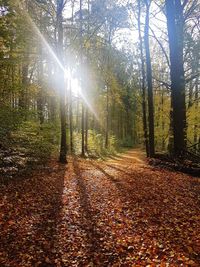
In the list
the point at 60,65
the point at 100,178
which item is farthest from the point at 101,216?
the point at 60,65

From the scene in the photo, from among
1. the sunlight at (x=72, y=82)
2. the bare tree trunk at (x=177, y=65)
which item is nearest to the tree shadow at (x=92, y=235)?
the bare tree trunk at (x=177, y=65)

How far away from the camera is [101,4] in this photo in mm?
17594

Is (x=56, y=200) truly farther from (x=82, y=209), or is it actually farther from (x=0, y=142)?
(x=0, y=142)

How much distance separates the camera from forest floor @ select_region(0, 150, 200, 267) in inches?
207

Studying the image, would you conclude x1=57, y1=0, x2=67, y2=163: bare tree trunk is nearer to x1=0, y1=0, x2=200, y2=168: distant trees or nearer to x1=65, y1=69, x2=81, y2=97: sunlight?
x1=0, y1=0, x2=200, y2=168: distant trees

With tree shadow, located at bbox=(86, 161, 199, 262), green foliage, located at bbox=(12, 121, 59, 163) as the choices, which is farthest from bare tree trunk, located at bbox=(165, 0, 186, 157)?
green foliage, located at bbox=(12, 121, 59, 163)

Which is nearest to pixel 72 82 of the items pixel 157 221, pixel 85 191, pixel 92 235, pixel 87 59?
pixel 87 59

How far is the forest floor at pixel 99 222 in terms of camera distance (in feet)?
17.3

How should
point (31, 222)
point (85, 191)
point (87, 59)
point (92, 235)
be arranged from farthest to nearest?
point (87, 59)
point (85, 191)
point (31, 222)
point (92, 235)

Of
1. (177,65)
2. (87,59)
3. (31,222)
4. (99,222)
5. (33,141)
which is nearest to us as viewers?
(31,222)

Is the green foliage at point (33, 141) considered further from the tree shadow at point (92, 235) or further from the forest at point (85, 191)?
the tree shadow at point (92, 235)

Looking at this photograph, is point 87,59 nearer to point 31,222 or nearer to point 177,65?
point 177,65

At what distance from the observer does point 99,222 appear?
265 inches

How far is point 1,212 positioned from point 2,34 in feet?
17.4
